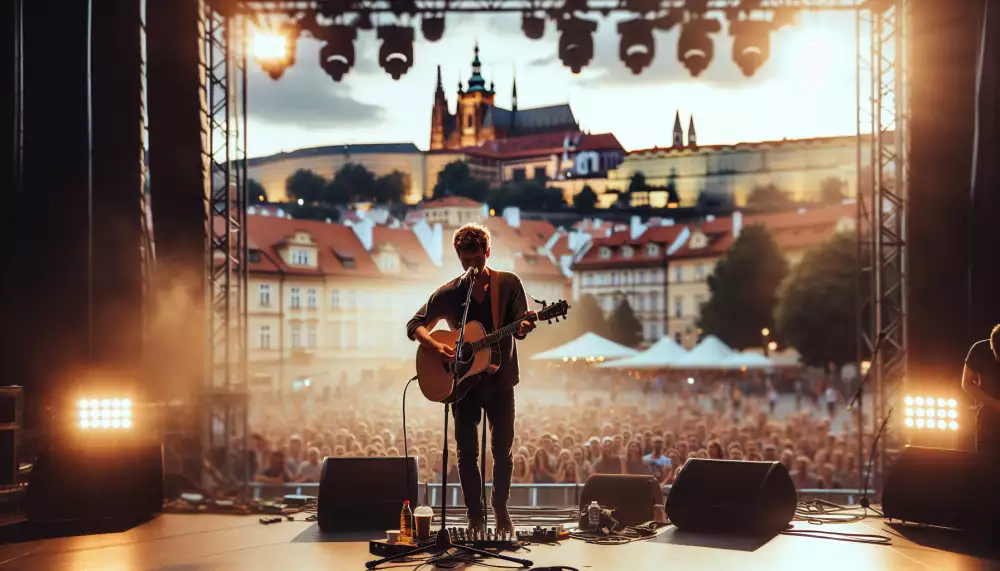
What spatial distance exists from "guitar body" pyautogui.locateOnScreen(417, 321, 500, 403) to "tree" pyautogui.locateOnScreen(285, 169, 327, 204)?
43.4 metres

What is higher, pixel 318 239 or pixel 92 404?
pixel 318 239

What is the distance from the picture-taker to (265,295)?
38906mm

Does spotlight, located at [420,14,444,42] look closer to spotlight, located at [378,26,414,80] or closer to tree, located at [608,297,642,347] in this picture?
spotlight, located at [378,26,414,80]

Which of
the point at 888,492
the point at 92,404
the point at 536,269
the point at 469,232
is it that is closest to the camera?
the point at 469,232

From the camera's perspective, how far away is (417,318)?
14.5 feet

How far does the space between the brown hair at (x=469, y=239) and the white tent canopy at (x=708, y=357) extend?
1453 cm

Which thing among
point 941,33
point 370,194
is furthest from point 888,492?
point 370,194

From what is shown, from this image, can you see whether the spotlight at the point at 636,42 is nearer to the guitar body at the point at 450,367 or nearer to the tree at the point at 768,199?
the guitar body at the point at 450,367

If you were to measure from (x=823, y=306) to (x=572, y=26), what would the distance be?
1118 inches

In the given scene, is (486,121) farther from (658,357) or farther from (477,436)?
(477,436)

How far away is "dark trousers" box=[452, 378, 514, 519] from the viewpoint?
4.42 meters

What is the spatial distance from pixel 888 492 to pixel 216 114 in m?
6.44

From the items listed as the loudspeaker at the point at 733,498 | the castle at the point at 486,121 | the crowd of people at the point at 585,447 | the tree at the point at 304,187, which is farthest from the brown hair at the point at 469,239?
the castle at the point at 486,121

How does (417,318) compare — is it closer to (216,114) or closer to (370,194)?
(216,114)
